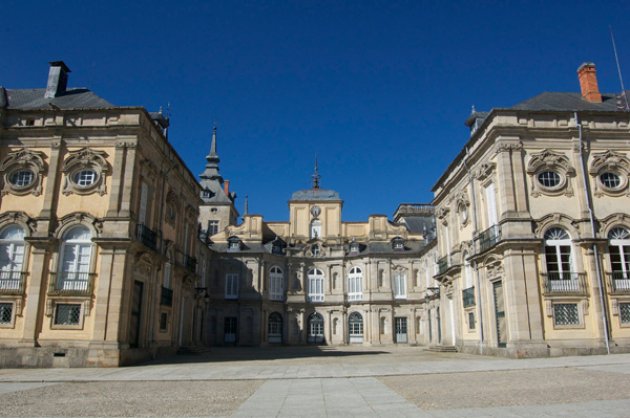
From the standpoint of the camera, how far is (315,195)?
51.3 metres

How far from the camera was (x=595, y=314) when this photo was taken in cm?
2009

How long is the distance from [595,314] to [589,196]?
494cm

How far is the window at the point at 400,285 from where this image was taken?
4493 cm

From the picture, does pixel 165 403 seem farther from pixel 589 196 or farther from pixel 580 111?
pixel 580 111

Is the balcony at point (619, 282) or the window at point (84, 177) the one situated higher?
the window at point (84, 177)

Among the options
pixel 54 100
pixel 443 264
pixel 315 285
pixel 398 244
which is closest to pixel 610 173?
pixel 443 264

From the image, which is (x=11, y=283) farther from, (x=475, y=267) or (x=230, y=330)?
(x=230, y=330)

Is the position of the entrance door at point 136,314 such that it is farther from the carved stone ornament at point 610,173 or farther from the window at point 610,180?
the window at point 610,180

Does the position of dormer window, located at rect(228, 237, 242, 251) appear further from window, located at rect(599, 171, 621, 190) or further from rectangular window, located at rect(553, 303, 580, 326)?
window, located at rect(599, 171, 621, 190)

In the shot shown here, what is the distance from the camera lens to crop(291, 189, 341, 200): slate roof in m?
51.0

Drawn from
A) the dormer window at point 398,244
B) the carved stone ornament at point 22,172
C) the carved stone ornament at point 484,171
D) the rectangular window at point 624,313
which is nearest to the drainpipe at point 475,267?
the carved stone ornament at point 484,171

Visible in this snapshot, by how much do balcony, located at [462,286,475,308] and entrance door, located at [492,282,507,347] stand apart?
2.45m

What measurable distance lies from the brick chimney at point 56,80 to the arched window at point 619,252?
2484 centimetres

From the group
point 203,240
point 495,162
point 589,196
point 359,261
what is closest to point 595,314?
point 589,196
